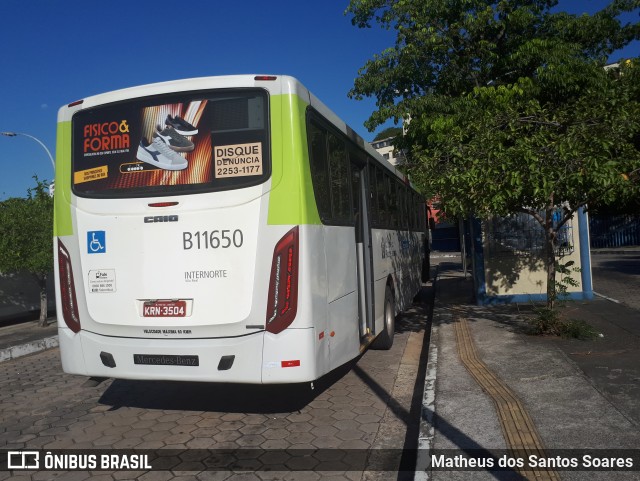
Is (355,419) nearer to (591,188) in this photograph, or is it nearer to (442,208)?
(442,208)

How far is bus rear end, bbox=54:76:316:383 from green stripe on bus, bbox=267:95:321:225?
0.21 feet

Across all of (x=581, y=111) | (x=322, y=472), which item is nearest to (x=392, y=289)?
(x=581, y=111)

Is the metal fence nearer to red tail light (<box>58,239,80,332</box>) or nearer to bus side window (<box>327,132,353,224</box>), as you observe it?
bus side window (<box>327,132,353,224</box>)

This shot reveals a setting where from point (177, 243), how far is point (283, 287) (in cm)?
110

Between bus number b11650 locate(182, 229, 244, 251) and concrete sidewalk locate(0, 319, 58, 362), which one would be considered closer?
bus number b11650 locate(182, 229, 244, 251)

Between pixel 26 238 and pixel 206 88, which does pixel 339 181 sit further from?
pixel 26 238

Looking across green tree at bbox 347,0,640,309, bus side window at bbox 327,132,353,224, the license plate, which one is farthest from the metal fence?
the license plate

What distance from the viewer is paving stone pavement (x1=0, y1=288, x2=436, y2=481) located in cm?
444

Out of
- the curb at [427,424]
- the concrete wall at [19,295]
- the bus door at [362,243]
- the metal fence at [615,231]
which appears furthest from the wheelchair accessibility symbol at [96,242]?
the metal fence at [615,231]

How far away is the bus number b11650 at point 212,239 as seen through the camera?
4.77m

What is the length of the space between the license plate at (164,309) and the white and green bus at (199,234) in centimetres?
2

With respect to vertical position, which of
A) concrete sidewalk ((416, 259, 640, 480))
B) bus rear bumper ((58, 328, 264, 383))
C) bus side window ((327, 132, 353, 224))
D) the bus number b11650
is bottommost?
concrete sidewalk ((416, 259, 640, 480))

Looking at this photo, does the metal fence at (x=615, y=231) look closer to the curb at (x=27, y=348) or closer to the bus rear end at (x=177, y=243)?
the curb at (x=27, y=348)

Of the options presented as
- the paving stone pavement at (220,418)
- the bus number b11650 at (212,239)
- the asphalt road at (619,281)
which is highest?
the bus number b11650 at (212,239)
